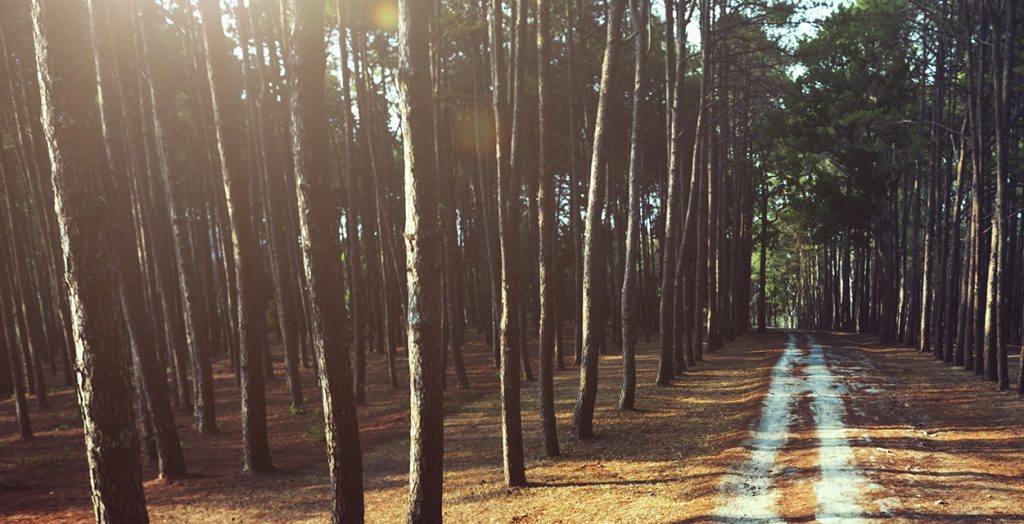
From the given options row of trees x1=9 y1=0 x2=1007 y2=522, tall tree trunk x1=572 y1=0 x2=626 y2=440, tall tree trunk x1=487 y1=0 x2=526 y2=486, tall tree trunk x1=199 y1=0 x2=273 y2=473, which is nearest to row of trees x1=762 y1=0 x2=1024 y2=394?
row of trees x1=9 y1=0 x2=1007 y2=522

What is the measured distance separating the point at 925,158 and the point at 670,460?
23780 millimetres

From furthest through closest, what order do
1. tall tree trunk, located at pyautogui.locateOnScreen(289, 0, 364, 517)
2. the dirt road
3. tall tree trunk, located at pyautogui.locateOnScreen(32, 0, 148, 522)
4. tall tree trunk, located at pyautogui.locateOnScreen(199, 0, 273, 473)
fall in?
tall tree trunk, located at pyautogui.locateOnScreen(199, 0, 273, 473) → the dirt road → tall tree trunk, located at pyautogui.locateOnScreen(289, 0, 364, 517) → tall tree trunk, located at pyautogui.locateOnScreen(32, 0, 148, 522)

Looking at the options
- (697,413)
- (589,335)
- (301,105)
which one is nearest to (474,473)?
(589,335)

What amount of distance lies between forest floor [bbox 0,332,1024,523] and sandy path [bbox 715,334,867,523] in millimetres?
36

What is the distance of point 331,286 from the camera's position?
7164 millimetres

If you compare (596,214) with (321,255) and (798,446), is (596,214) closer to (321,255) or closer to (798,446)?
(798,446)

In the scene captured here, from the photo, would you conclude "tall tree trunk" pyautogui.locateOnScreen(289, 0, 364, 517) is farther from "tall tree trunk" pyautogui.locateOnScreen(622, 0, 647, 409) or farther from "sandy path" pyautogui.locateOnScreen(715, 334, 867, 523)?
"tall tree trunk" pyautogui.locateOnScreen(622, 0, 647, 409)

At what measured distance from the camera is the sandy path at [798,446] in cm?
789

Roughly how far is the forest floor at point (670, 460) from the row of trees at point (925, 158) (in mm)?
3962

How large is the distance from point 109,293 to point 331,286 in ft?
7.64

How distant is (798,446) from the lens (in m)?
10.9

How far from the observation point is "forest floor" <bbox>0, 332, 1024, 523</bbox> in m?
8.45

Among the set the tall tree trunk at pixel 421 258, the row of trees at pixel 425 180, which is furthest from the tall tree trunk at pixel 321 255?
the tall tree trunk at pixel 421 258

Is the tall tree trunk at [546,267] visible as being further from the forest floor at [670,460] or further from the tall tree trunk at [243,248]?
the tall tree trunk at [243,248]
